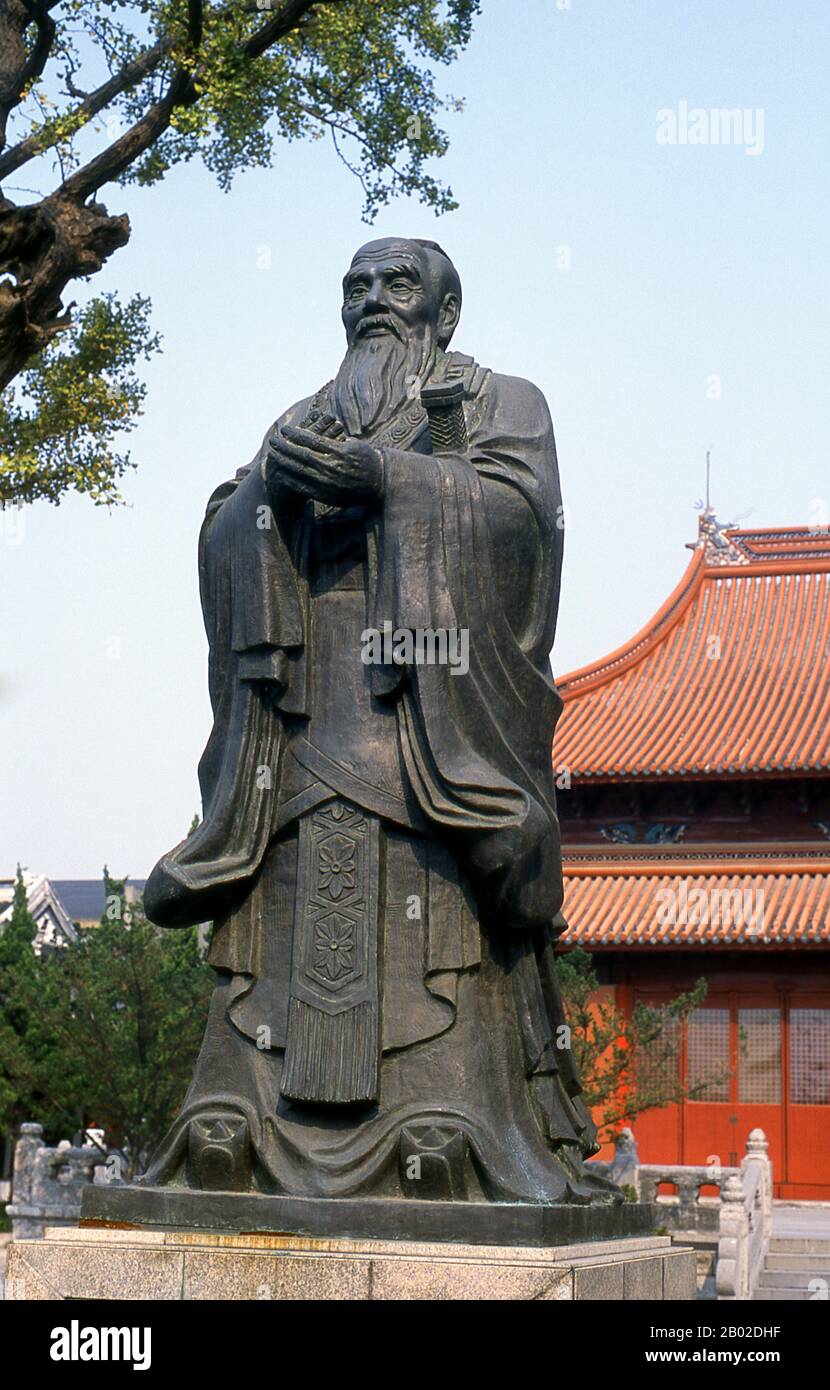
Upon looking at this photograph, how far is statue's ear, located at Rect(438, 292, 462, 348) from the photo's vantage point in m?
6.30

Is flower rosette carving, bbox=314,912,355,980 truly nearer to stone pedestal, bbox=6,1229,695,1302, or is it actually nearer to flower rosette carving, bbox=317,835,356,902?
flower rosette carving, bbox=317,835,356,902

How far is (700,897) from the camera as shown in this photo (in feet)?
88.2

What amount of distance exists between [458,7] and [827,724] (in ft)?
49.7

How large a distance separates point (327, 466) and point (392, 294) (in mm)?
1020

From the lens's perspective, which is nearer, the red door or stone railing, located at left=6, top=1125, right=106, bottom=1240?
stone railing, located at left=6, top=1125, right=106, bottom=1240

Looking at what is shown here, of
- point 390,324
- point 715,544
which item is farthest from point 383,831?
point 715,544

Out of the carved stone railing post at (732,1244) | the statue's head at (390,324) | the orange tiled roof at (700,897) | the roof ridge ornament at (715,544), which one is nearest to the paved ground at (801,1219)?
the carved stone railing post at (732,1244)

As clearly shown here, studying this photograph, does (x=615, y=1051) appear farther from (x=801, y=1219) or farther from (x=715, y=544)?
(x=715, y=544)

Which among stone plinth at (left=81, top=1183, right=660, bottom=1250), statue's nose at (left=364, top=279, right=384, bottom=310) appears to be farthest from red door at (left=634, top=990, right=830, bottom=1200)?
stone plinth at (left=81, top=1183, right=660, bottom=1250)

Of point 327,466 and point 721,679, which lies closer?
point 327,466

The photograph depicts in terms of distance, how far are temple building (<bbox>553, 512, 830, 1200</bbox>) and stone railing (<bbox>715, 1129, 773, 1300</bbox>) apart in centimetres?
591

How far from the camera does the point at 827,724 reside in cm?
2795

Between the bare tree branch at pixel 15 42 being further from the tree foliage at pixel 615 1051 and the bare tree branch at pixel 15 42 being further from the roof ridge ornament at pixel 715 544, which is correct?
the roof ridge ornament at pixel 715 544
